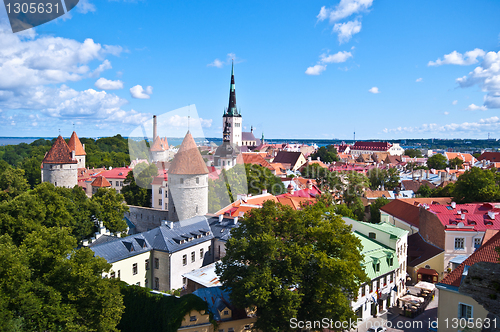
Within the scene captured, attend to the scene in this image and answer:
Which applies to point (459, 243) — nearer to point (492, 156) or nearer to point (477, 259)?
point (477, 259)

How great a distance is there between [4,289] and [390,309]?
66.2 feet

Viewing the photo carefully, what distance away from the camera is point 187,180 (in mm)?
28969

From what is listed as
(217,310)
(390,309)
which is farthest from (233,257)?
(390,309)

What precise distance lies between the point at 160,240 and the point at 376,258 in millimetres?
13485

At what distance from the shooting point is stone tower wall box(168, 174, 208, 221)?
29031mm

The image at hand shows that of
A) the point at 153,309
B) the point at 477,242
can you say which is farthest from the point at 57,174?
the point at 477,242

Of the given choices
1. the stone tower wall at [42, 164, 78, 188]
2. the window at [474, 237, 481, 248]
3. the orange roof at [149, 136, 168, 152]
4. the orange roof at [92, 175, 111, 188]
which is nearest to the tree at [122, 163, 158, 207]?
the stone tower wall at [42, 164, 78, 188]

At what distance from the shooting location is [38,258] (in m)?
14.4

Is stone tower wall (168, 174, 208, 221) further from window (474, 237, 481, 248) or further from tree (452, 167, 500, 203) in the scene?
tree (452, 167, 500, 203)

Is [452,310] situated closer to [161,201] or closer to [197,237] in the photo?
[197,237]

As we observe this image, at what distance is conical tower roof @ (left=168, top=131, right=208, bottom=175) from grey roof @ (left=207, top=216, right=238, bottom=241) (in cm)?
410

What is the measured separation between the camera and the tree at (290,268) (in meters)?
14.7

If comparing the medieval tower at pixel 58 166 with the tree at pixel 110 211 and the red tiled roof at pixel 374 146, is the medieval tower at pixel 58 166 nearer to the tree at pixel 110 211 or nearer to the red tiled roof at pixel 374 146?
the tree at pixel 110 211

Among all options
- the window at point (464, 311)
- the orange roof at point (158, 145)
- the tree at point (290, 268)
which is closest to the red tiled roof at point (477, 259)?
the window at point (464, 311)
